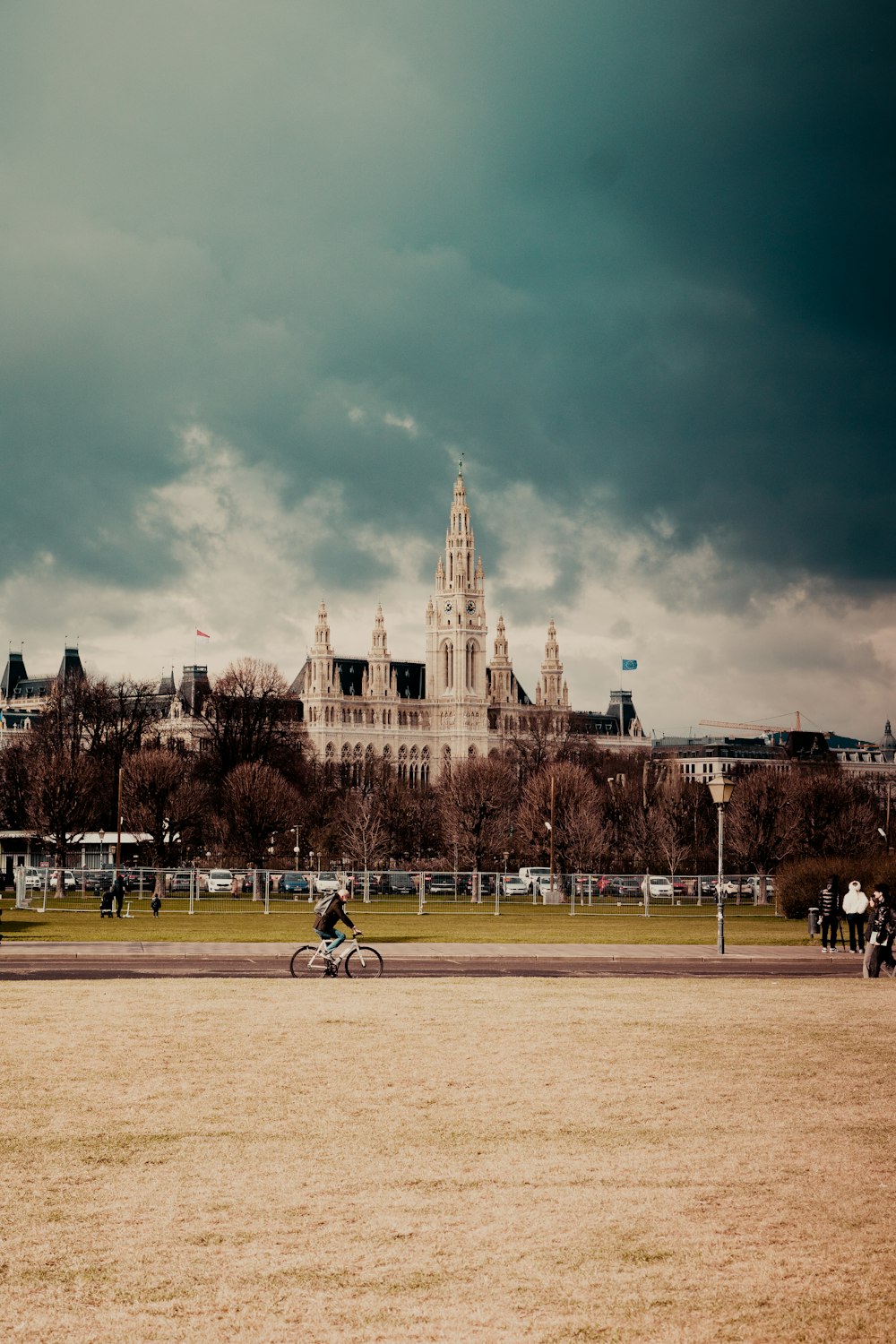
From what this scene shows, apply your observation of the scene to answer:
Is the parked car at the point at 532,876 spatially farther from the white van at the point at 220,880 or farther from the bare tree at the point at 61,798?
the bare tree at the point at 61,798

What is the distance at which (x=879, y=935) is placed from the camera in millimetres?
34031

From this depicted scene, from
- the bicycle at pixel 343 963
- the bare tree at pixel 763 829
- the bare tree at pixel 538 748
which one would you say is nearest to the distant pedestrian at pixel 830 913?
the bicycle at pixel 343 963

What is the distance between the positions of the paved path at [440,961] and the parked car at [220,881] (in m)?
31.6

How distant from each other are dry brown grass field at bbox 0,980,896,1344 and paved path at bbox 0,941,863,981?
9941 millimetres

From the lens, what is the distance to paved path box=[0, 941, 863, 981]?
3481cm

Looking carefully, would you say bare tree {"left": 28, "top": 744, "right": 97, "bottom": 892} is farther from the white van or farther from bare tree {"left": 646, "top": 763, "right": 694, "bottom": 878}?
bare tree {"left": 646, "top": 763, "right": 694, "bottom": 878}

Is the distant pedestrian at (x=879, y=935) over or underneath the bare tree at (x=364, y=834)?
underneath

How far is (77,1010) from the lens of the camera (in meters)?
24.8

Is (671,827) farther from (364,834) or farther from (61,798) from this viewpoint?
(61,798)

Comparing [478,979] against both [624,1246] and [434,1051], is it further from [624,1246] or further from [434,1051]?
[624,1246]

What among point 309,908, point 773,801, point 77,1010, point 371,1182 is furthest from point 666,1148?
point 773,801

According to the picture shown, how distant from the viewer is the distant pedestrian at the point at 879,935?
33.8 m

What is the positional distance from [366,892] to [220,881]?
406 inches

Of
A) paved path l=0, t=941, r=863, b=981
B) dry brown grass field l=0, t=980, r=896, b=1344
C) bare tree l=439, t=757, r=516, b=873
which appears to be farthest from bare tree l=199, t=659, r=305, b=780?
dry brown grass field l=0, t=980, r=896, b=1344
